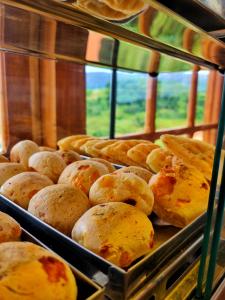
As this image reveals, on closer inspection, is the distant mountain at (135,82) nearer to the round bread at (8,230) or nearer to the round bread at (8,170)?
the round bread at (8,170)

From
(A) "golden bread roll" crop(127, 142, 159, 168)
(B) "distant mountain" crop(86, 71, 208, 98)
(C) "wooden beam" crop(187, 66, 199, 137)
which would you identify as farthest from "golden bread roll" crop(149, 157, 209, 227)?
(C) "wooden beam" crop(187, 66, 199, 137)

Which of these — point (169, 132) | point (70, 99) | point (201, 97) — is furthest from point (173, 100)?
point (70, 99)

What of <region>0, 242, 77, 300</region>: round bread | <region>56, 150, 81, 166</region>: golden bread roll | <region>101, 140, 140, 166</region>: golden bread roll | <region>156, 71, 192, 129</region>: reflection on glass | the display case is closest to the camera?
<region>0, 242, 77, 300</region>: round bread

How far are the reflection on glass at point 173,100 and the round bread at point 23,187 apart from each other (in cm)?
335

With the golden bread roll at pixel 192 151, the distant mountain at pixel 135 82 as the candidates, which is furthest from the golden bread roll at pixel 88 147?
the distant mountain at pixel 135 82

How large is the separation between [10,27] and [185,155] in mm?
690

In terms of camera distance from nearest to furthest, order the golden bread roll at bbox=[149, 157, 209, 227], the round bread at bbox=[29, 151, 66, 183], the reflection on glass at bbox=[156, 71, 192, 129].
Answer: the golden bread roll at bbox=[149, 157, 209, 227], the round bread at bbox=[29, 151, 66, 183], the reflection on glass at bbox=[156, 71, 192, 129]

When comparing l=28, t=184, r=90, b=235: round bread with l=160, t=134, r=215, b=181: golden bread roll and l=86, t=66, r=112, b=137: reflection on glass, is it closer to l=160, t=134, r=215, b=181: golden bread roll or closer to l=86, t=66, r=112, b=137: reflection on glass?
l=160, t=134, r=215, b=181: golden bread roll

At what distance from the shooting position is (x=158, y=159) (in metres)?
0.94

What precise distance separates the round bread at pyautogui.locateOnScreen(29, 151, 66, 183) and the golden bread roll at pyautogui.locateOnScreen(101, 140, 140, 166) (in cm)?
25

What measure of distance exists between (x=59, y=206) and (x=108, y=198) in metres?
0.11

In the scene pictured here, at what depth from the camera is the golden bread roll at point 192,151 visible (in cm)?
96

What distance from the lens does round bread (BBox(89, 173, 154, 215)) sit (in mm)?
613

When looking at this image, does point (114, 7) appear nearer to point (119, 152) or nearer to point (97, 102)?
point (119, 152)
